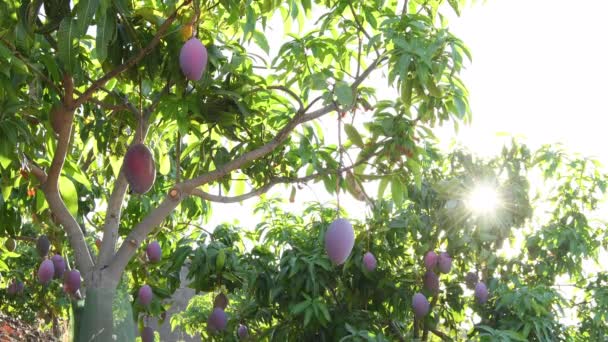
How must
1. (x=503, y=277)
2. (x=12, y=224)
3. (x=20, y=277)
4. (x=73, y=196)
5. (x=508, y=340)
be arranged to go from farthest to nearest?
(x=20, y=277) < (x=503, y=277) < (x=12, y=224) < (x=508, y=340) < (x=73, y=196)

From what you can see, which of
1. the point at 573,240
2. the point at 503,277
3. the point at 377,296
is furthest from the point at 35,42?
the point at 573,240

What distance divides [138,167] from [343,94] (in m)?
0.69

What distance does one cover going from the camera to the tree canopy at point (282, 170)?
7.61ft

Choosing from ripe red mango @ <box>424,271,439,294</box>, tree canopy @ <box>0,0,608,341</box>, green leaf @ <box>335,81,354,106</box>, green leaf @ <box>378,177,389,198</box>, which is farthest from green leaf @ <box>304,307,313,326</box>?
green leaf @ <box>335,81,354,106</box>

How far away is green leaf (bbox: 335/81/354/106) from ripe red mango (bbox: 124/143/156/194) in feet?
2.11

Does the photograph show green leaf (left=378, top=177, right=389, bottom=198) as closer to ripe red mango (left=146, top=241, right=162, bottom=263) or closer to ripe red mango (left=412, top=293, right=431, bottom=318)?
ripe red mango (left=412, top=293, right=431, bottom=318)

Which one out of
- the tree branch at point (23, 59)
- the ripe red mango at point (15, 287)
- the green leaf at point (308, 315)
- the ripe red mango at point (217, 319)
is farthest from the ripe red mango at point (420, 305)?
the ripe red mango at point (15, 287)

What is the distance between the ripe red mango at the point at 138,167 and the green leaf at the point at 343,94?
0.64m

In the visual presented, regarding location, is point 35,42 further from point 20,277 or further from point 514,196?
point 20,277

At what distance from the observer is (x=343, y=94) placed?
2217 millimetres

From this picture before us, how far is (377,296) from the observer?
11.9 feet

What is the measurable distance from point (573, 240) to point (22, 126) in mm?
3015

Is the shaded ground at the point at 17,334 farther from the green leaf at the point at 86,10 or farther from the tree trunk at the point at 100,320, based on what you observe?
the green leaf at the point at 86,10

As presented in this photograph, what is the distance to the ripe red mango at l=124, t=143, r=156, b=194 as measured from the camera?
2393mm
